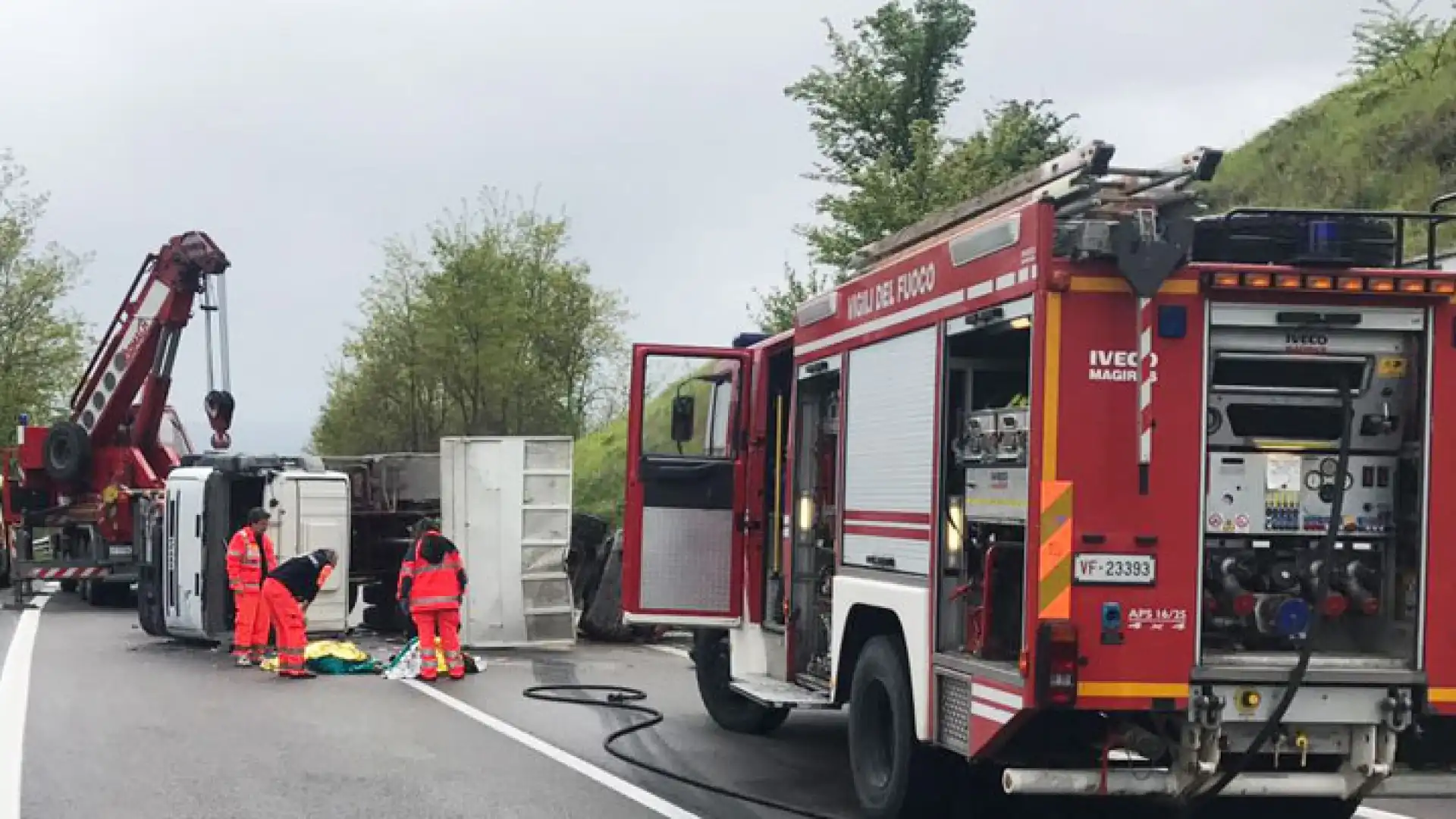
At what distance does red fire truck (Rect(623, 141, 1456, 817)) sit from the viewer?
248 inches

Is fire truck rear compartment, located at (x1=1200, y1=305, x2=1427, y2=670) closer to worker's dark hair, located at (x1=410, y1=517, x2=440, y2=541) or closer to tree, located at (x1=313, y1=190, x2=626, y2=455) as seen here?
worker's dark hair, located at (x1=410, y1=517, x2=440, y2=541)

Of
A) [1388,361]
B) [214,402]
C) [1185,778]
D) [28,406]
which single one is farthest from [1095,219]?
[28,406]

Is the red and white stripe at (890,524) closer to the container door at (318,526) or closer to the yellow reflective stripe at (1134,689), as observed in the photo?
the yellow reflective stripe at (1134,689)

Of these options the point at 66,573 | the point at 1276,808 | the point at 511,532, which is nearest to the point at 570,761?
the point at 1276,808

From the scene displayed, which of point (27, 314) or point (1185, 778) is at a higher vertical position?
point (27, 314)

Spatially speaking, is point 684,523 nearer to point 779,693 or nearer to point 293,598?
point 779,693

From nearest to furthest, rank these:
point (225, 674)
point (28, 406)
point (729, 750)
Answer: point (729, 750), point (225, 674), point (28, 406)

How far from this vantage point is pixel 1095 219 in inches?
257

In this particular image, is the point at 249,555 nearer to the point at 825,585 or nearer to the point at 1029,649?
the point at 825,585

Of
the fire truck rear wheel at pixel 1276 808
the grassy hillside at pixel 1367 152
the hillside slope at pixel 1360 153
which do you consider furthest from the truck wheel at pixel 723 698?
the grassy hillside at pixel 1367 152

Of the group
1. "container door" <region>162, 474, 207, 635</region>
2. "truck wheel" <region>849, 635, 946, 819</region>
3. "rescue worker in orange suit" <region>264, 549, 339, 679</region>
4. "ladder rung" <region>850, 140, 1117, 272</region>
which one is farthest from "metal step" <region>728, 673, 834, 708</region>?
"container door" <region>162, 474, 207, 635</region>

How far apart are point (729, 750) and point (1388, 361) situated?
5.10 m

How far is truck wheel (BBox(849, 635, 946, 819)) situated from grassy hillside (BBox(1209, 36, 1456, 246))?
14172mm

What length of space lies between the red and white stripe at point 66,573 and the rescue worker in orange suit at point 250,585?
7.51m
